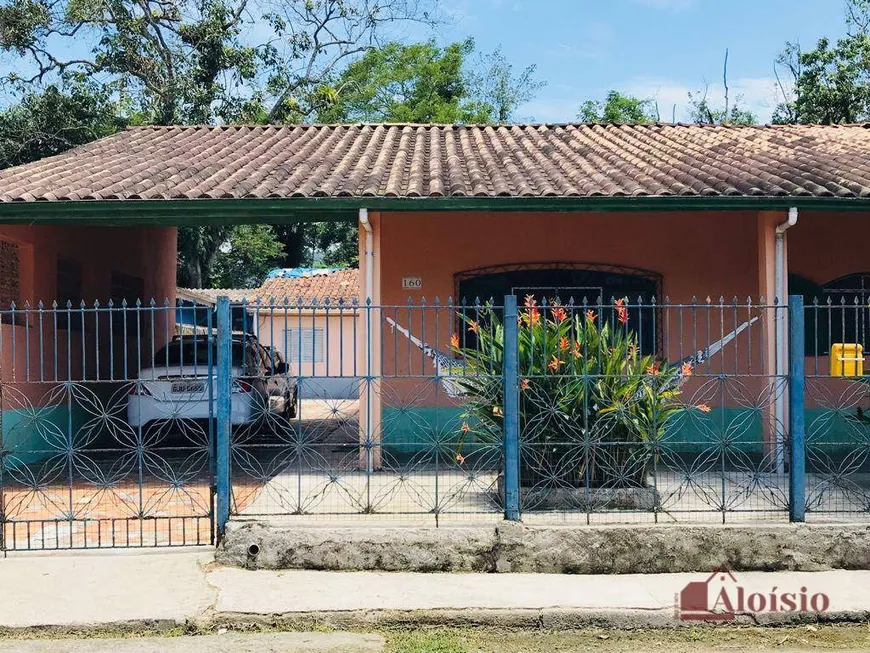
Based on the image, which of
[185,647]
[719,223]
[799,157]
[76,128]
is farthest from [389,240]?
[76,128]

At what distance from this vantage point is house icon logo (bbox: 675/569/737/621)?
5.26 m

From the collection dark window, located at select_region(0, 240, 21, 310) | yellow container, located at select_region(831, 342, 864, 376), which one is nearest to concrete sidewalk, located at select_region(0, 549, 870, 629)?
yellow container, located at select_region(831, 342, 864, 376)

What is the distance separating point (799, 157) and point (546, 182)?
3.34m

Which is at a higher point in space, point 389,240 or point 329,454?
point 389,240

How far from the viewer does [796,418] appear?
20.3 ft

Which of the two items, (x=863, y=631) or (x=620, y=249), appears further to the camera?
(x=620, y=249)

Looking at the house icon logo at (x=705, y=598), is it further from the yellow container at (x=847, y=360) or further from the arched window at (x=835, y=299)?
the arched window at (x=835, y=299)

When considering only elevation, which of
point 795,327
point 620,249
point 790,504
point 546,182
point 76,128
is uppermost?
point 76,128

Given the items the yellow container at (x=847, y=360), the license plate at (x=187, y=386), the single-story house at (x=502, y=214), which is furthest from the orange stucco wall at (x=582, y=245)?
the yellow container at (x=847, y=360)

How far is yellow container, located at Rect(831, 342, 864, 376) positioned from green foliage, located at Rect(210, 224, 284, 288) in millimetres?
24922

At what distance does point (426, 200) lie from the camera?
8.61 meters

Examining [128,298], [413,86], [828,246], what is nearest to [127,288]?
[128,298]

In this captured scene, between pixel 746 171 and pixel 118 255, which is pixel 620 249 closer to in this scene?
pixel 746 171

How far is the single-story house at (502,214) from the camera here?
8703mm
